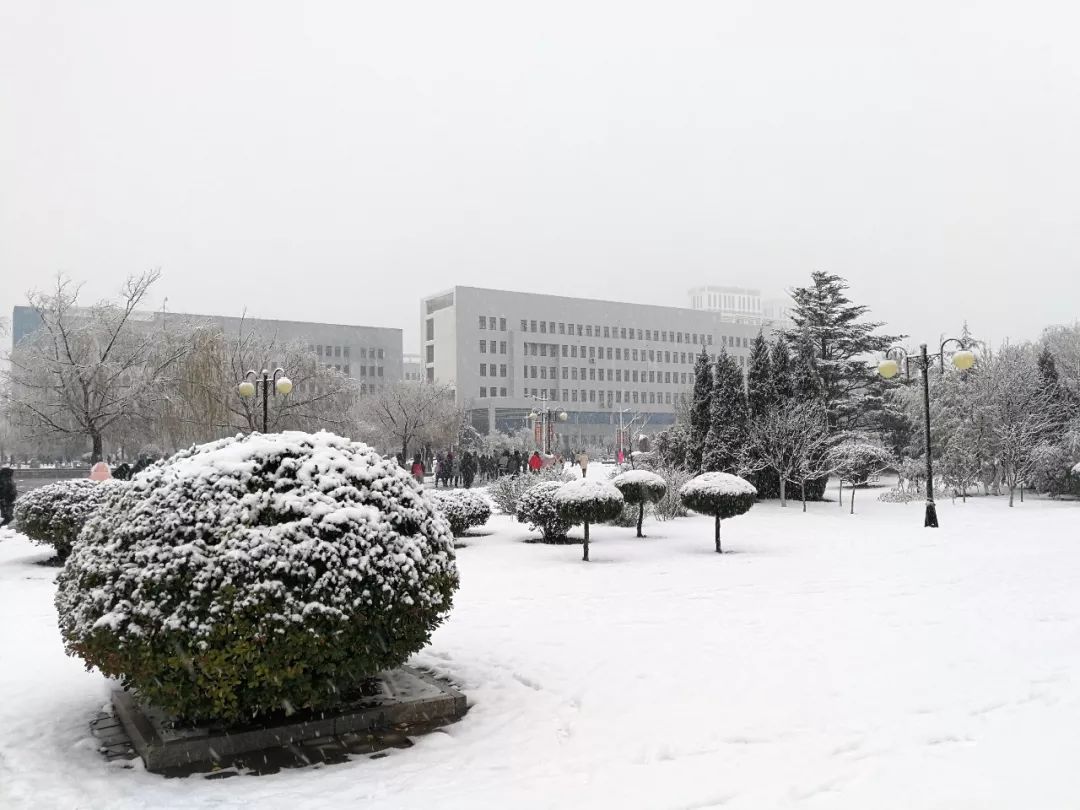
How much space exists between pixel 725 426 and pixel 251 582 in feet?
81.0

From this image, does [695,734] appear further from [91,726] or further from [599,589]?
[599,589]

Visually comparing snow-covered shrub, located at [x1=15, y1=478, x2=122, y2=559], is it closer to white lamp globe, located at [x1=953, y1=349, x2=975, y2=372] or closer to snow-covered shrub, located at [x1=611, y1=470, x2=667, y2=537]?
snow-covered shrub, located at [x1=611, y1=470, x2=667, y2=537]

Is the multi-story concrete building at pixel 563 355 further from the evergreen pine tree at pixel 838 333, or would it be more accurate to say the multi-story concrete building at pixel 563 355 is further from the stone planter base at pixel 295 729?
the stone planter base at pixel 295 729

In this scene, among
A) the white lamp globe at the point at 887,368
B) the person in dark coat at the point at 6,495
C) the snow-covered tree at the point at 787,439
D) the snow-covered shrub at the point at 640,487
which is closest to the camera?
the snow-covered shrub at the point at 640,487

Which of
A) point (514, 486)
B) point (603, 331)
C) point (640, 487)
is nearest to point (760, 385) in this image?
point (514, 486)

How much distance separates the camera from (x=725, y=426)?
92.3ft

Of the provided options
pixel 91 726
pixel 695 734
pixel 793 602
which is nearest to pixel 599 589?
pixel 793 602

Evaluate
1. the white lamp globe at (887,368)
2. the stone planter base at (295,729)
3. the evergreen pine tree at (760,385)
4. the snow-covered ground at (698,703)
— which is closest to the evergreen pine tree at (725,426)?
the evergreen pine tree at (760,385)

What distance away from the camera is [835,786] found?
421cm

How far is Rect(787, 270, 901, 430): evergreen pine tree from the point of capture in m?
36.8

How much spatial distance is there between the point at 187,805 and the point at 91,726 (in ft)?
5.69

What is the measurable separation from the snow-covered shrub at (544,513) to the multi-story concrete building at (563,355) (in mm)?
75723

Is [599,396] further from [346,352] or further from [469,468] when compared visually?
[469,468]

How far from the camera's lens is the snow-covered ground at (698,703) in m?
4.23
